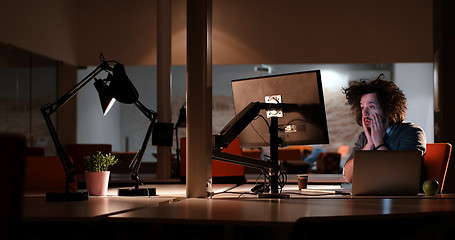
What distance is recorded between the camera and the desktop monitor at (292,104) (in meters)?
2.82

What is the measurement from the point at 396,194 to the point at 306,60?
6.43 meters

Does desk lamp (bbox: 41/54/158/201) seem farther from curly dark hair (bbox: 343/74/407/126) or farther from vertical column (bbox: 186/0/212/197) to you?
curly dark hair (bbox: 343/74/407/126)

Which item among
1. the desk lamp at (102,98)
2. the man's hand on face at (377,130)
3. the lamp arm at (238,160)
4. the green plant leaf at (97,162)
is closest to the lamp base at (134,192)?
the desk lamp at (102,98)

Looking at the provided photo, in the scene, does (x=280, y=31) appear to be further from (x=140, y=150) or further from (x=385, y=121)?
(x=140, y=150)

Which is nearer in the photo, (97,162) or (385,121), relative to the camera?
(97,162)


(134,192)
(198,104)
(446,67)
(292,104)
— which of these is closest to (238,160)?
(198,104)

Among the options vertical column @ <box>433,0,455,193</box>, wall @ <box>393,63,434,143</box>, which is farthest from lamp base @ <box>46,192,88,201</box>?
wall @ <box>393,63,434,143</box>

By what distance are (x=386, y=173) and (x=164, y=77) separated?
13.5 feet

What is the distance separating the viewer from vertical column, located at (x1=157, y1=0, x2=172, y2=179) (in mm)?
6145

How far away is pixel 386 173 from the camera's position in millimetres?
2689

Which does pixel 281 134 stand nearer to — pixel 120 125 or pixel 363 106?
pixel 363 106

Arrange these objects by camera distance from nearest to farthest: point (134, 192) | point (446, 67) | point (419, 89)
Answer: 1. point (134, 192)
2. point (446, 67)
3. point (419, 89)

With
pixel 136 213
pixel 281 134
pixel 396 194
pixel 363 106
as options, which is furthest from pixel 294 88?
pixel 136 213

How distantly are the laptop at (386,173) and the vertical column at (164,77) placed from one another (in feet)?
11.5
